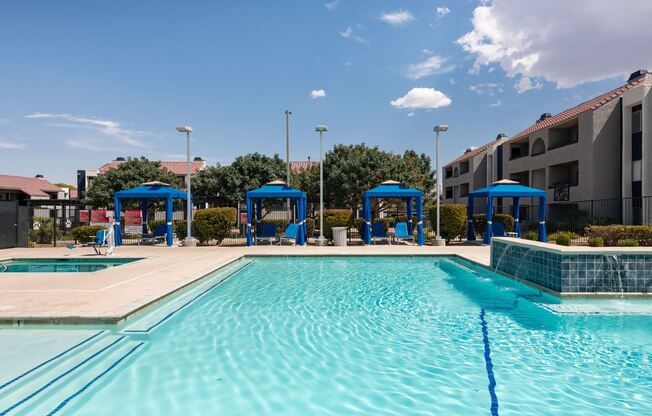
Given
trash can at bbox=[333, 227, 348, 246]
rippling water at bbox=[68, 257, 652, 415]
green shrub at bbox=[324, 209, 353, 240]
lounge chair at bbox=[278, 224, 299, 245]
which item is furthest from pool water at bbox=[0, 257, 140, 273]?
green shrub at bbox=[324, 209, 353, 240]

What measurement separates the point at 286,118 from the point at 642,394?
25.6 metres

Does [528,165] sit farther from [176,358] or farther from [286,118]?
[176,358]

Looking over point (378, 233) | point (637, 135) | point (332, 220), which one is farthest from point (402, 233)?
point (637, 135)

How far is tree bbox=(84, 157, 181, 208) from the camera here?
2930 centimetres

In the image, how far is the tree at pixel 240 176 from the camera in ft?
97.8

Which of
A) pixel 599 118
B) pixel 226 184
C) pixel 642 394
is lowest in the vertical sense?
pixel 642 394

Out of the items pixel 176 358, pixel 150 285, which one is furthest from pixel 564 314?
pixel 150 285

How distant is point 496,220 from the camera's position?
19938 mm

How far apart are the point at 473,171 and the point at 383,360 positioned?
39858 mm

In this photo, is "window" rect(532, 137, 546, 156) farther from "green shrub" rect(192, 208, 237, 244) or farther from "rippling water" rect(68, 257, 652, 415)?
"rippling water" rect(68, 257, 652, 415)

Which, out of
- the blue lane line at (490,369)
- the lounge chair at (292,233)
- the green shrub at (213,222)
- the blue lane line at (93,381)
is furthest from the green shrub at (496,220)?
the blue lane line at (93,381)

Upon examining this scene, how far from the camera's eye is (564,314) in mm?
6688

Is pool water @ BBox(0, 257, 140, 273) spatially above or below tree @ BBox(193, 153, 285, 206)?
below

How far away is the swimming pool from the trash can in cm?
949
